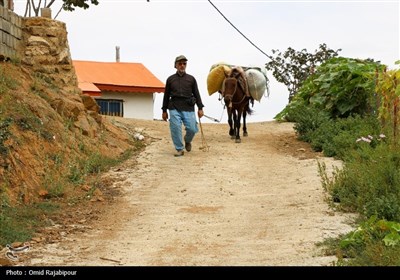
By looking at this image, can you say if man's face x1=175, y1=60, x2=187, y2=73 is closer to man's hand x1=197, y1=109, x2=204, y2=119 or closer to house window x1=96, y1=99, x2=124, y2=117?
man's hand x1=197, y1=109, x2=204, y2=119

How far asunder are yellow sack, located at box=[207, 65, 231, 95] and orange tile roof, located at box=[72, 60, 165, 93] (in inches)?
453

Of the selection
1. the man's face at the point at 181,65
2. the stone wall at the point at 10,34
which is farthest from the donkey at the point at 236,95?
the stone wall at the point at 10,34

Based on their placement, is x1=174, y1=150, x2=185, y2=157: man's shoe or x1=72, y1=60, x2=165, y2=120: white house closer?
x1=174, y1=150, x2=185, y2=157: man's shoe

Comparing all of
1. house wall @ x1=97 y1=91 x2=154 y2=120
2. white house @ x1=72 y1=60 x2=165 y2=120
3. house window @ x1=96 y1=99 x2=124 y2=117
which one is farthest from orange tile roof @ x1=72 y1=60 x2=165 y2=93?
house window @ x1=96 y1=99 x2=124 y2=117

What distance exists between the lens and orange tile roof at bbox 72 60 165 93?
32781 mm

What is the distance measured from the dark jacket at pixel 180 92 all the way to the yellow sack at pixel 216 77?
354 centimetres

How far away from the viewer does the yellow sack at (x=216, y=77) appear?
20.0 metres

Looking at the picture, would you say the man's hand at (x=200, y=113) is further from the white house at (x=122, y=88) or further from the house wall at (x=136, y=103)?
the house wall at (x=136, y=103)

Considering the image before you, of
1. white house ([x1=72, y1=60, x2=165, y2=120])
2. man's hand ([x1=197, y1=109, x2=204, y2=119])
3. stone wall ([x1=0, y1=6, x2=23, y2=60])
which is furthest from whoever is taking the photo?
white house ([x1=72, y1=60, x2=165, y2=120])

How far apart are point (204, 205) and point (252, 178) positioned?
2.45 meters

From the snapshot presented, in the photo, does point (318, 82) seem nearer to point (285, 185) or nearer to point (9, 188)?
point (285, 185)

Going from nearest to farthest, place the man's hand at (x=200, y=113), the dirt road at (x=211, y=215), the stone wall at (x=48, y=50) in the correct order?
the dirt road at (x=211, y=215), the man's hand at (x=200, y=113), the stone wall at (x=48, y=50)

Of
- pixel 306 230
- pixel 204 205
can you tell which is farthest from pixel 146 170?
pixel 306 230
